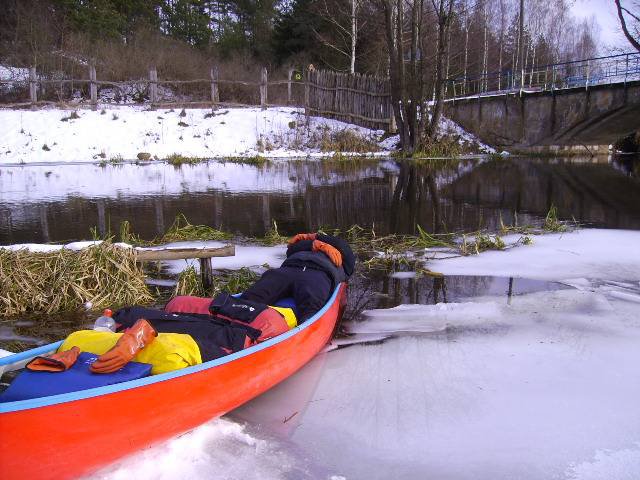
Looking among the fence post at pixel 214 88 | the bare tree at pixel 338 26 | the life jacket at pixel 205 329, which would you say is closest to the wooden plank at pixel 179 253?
the life jacket at pixel 205 329

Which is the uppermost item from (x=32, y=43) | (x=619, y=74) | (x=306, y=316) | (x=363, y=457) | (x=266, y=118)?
(x=32, y=43)

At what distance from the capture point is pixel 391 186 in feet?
43.7

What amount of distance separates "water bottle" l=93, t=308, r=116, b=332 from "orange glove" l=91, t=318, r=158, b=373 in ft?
1.49

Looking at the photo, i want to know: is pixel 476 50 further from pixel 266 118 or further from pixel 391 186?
pixel 391 186

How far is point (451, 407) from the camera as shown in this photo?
3.33 m

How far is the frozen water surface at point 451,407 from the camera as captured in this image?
2.77m

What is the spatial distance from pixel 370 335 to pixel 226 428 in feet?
5.53

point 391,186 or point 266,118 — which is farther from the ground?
point 266,118

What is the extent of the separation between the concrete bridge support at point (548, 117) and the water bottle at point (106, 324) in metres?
22.0

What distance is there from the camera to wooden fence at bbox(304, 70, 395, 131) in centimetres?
2253

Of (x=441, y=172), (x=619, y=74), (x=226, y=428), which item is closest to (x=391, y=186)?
(x=441, y=172)

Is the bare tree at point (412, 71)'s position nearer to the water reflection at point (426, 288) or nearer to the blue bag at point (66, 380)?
the water reflection at point (426, 288)

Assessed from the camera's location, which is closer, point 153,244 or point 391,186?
point 153,244

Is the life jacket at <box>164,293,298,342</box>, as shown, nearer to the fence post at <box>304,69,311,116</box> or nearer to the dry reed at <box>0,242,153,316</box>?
the dry reed at <box>0,242,153,316</box>
